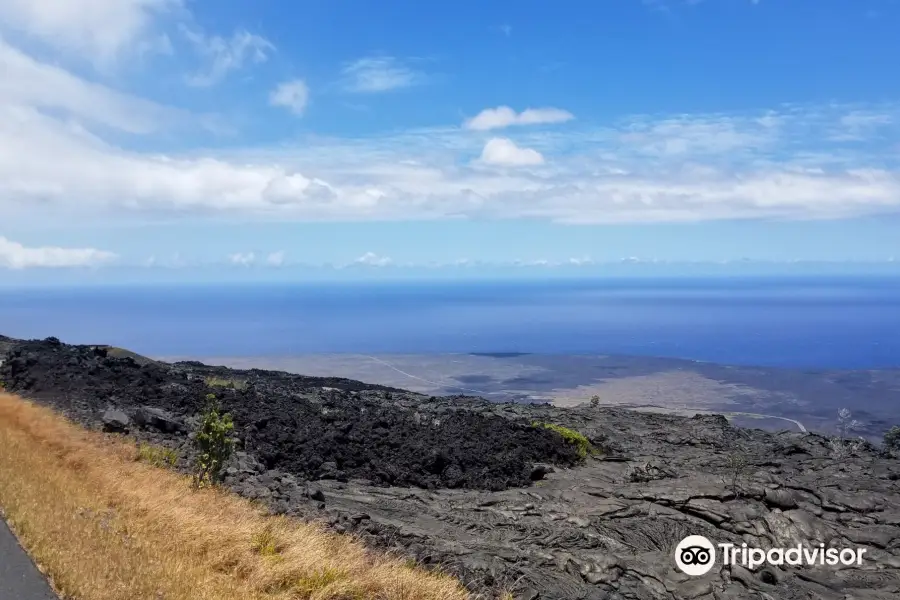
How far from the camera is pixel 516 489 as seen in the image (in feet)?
56.6

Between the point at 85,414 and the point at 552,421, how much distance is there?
18.5 meters

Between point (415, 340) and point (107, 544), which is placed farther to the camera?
point (415, 340)

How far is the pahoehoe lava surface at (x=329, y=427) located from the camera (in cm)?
1808

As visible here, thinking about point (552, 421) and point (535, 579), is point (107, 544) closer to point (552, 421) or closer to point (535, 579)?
point (535, 579)

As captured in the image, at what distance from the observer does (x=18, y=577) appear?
7512mm

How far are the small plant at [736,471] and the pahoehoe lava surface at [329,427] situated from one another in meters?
5.03

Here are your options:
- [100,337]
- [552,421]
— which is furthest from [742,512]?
[100,337]

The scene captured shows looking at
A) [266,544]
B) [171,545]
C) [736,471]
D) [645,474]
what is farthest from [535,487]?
[171,545]

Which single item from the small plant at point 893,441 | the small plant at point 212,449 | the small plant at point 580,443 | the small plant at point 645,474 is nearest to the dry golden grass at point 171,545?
the small plant at point 212,449

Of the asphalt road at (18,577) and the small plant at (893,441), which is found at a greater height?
the asphalt road at (18,577)

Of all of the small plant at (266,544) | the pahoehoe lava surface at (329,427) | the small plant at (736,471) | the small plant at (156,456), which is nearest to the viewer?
the small plant at (266,544)

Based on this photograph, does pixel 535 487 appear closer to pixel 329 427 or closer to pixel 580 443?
pixel 580 443

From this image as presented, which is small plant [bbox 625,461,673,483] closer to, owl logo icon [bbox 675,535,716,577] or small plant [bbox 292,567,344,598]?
owl logo icon [bbox 675,535,716,577]

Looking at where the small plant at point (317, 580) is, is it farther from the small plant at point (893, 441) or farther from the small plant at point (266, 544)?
the small plant at point (893, 441)
